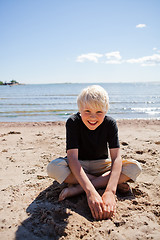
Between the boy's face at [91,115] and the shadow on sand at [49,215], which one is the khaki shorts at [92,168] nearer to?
the shadow on sand at [49,215]

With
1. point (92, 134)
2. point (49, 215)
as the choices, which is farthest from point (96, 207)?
point (92, 134)

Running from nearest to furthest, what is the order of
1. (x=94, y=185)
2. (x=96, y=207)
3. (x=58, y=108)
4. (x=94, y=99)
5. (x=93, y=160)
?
1. (x=96, y=207)
2. (x=94, y=99)
3. (x=94, y=185)
4. (x=93, y=160)
5. (x=58, y=108)

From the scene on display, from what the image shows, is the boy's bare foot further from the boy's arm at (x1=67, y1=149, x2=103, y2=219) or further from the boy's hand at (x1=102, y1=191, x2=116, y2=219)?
the boy's arm at (x1=67, y1=149, x2=103, y2=219)

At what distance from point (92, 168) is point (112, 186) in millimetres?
455

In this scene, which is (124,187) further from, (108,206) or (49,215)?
(49,215)

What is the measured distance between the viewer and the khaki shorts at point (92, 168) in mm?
2355

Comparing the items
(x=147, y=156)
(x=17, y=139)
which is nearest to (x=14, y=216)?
(x=147, y=156)

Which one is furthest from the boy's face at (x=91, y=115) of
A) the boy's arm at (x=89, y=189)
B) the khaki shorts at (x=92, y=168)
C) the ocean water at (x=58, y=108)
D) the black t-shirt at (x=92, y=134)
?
the ocean water at (x=58, y=108)

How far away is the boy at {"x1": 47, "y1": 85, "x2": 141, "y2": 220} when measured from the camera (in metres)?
2.09

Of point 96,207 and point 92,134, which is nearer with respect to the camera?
point 96,207

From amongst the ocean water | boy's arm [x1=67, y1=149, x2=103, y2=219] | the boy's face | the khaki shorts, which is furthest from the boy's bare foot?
the ocean water

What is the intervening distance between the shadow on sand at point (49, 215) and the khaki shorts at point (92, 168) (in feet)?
0.75

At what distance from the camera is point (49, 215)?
1985 millimetres

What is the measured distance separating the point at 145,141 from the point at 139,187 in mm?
2263
